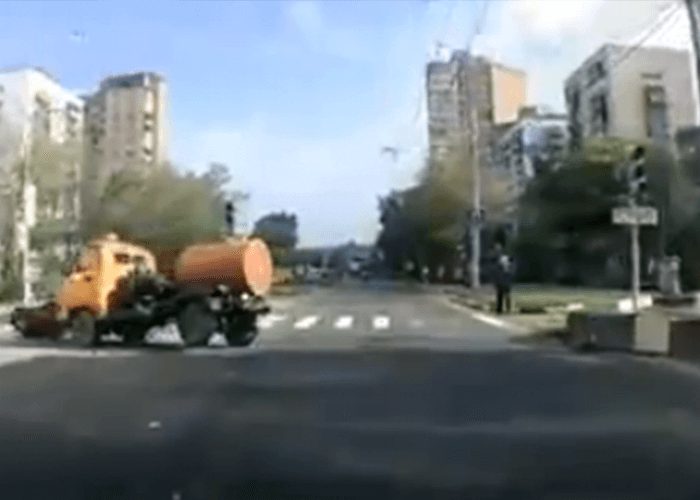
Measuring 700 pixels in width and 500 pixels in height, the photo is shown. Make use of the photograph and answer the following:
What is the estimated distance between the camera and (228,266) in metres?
21.9

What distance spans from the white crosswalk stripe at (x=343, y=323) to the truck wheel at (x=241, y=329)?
21.7 feet

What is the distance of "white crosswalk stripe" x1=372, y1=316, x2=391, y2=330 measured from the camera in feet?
95.7

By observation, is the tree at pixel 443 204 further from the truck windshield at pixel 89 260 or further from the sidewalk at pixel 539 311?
the truck windshield at pixel 89 260

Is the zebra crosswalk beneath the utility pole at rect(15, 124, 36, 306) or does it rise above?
beneath

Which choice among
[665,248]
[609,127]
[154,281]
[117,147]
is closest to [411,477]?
[154,281]

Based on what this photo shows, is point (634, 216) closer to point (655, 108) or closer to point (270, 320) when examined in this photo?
point (270, 320)

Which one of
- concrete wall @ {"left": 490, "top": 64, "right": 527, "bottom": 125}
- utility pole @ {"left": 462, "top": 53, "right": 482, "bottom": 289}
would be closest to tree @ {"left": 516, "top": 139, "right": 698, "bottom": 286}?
concrete wall @ {"left": 490, "top": 64, "right": 527, "bottom": 125}

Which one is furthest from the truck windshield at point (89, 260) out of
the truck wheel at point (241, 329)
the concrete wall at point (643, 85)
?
the concrete wall at point (643, 85)

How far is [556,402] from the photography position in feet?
9.14

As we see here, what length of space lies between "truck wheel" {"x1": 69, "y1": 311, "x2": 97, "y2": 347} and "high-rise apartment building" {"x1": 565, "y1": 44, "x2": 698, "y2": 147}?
243 feet

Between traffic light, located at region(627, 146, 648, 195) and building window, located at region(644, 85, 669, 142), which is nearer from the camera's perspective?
traffic light, located at region(627, 146, 648, 195)

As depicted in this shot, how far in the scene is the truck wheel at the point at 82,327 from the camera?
73.1 feet

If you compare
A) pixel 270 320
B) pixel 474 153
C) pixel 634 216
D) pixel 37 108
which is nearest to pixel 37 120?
pixel 37 108

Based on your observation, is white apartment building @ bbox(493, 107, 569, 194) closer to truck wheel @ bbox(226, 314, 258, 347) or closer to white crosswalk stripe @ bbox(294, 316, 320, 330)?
white crosswalk stripe @ bbox(294, 316, 320, 330)
